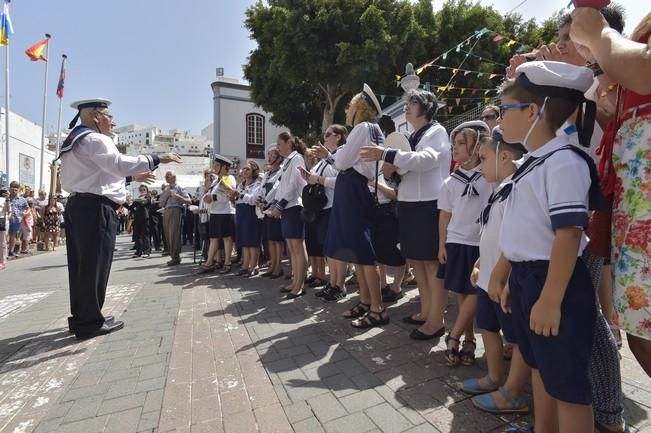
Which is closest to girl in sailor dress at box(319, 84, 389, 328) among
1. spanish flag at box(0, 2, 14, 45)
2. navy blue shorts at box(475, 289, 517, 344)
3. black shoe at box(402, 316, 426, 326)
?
black shoe at box(402, 316, 426, 326)

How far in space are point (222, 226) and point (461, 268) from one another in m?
5.00

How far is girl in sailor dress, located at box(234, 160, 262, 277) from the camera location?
6180 mm

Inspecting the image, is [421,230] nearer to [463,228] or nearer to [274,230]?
[463,228]

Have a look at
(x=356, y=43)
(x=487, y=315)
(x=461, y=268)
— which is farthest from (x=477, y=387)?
(x=356, y=43)

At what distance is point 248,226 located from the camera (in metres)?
6.18

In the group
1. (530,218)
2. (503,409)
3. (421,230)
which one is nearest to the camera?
(530,218)

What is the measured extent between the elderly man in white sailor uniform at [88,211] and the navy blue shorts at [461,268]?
2954 mm

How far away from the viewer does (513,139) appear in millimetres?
1621

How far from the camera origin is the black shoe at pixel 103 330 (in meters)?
3.43

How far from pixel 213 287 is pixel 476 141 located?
427 cm

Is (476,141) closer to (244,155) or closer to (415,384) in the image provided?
(415,384)

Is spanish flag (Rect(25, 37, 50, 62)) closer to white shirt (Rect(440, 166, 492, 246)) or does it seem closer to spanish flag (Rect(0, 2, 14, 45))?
spanish flag (Rect(0, 2, 14, 45))

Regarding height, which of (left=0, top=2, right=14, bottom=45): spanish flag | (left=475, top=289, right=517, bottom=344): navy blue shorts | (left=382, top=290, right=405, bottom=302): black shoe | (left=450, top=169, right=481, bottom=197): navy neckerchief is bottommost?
(left=382, top=290, right=405, bottom=302): black shoe

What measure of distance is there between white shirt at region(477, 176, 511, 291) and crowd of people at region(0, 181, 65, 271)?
1059cm
